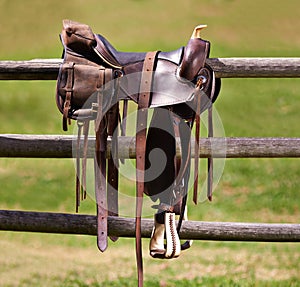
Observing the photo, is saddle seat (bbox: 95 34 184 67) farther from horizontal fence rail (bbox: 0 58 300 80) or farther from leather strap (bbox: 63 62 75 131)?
horizontal fence rail (bbox: 0 58 300 80)

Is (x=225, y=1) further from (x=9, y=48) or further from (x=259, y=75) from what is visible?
(x=259, y=75)

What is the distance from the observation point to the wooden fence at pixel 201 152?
3.39 m

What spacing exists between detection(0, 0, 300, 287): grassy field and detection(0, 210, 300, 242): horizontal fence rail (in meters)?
1.19

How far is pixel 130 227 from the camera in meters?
3.41

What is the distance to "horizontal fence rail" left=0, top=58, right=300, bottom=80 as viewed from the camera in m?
3.31

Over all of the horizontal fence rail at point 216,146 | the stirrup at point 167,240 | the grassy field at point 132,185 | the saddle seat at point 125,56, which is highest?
the saddle seat at point 125,56

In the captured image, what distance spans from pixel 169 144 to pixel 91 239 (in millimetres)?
3116

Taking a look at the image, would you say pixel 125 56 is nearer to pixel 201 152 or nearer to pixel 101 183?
pixel 101 183

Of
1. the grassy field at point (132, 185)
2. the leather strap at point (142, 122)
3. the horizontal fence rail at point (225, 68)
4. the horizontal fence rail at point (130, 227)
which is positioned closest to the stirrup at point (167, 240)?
the leather strap at point (142, 122)

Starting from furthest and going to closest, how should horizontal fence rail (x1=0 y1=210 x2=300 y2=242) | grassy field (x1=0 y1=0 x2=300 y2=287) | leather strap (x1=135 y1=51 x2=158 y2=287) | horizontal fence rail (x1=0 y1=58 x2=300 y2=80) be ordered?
1. grassy field (x1=0 y1=0 x2=300 y2=287)
2. horizontal fence rail (x1=0 y1=210 x2=300 y2=242)
3. horizontal fence rail (x1=0 y1=58 x2=300 y2=80)
4. leather strap (x1=135 y1=51 x2=158 y2=287)

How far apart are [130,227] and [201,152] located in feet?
1.74

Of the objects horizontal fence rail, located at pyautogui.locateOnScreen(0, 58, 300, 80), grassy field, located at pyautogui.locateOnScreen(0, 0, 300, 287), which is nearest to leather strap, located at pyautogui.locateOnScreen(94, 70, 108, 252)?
horizontal fence rail, located at pyautogui.locateOnScreen(0, 58, 300, 80)

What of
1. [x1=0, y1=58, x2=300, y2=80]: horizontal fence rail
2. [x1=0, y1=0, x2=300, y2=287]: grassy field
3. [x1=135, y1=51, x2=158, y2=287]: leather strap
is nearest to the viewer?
[x1=135, y1=51, x2=158, y2=287]: leather strap

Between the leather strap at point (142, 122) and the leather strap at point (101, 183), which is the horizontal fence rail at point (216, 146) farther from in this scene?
the leather strap at point (142, 122)
